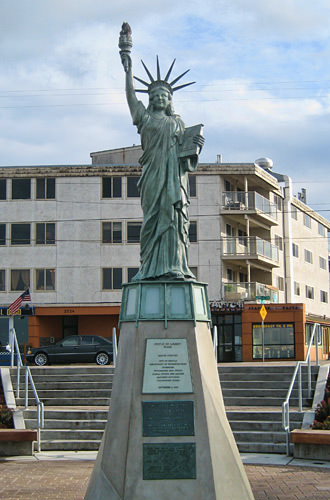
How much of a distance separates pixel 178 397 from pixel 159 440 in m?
0.58

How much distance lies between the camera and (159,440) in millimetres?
8992

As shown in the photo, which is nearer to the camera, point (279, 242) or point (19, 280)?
point (19, 280)

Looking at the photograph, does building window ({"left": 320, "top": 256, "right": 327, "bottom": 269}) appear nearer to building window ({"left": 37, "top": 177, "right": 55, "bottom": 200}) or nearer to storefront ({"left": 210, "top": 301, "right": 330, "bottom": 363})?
storefront ({"left": 210, "top": 301, "right": 330, "bottom": 363})

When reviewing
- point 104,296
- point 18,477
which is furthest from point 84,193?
point 18,477

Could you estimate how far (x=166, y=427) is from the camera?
356 inches

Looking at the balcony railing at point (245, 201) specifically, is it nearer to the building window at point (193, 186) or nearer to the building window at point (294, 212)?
the building window at point (193, 186)

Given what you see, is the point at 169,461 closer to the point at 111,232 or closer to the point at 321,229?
the point at 111,232

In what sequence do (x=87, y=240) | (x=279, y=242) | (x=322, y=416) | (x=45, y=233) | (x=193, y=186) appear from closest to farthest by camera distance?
(x=322, y=416) < (x=87, y=240) < (x=45, y=233) < (x=193, y=186) < (x=279, y=242)

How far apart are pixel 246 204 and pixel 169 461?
34141mm

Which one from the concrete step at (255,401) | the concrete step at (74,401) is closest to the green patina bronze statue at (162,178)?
the concrete step at (255,401)

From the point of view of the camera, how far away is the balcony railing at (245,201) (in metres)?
41.7

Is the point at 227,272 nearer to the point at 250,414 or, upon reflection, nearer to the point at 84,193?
the point at 84,193

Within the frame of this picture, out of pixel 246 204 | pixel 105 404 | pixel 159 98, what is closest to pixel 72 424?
pixel 105 404

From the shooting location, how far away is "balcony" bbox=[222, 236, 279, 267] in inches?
1625
